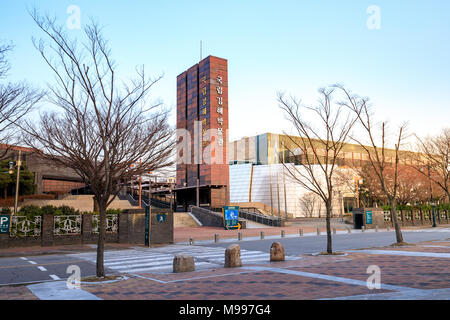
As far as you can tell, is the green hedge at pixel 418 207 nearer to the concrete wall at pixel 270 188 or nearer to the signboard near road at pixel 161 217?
the concrete wall at pixel 270 188

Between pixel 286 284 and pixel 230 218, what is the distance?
2746 centimetres

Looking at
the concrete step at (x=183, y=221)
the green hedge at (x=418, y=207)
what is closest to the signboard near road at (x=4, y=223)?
the concrete step at (x=183, y=221)

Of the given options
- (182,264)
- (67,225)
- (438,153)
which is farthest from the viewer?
(438,153)

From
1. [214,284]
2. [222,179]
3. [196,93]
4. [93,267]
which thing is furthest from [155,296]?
[196,93]

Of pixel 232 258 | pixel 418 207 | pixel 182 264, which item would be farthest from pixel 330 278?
pixel 418 207

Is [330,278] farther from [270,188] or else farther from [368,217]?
[270,188]

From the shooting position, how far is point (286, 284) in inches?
307

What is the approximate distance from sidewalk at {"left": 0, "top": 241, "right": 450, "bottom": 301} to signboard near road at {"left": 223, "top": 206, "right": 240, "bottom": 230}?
24061 mm

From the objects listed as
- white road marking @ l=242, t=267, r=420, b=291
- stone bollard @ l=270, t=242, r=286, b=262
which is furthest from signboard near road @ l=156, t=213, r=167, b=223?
white road marking @ l=242, t=267, r=420, b=291

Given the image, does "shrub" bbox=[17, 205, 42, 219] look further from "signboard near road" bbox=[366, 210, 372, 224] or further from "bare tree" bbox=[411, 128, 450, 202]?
→ "signboard near road" bbox=[366, 210, 372, 224]

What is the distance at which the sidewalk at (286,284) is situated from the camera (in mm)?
6672

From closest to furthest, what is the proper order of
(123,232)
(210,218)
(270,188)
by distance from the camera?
(123,232), (210,218), (270,188)
